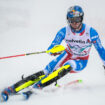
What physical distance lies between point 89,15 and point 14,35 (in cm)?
258

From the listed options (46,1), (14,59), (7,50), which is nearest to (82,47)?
(14,59)

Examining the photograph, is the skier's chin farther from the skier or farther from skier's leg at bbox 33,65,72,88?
skier's leg at bbox 33,65,72,88

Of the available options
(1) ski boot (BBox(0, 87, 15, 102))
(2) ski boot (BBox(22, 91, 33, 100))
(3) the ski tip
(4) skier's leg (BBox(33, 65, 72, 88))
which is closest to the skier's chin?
(4) skier's leg (BBox(33, 65, 72, 88))

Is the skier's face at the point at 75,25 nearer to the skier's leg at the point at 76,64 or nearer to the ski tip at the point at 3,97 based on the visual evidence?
the skier's leg at the point at 76,64

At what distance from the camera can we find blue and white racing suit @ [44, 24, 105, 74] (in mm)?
3926

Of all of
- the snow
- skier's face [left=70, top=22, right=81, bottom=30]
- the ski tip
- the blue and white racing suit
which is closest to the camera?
the ski tip

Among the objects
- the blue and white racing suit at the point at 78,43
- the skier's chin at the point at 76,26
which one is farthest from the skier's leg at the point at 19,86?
the skier's chin at the point at 76,26

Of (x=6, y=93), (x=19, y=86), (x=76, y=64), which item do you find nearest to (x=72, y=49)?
(x=76, y=64)

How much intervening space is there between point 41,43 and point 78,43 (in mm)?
2403

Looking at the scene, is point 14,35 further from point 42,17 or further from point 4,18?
point 42,17

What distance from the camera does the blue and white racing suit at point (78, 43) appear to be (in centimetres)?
393

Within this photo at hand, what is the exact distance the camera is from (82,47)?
409 cm

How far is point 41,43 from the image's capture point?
6.35m

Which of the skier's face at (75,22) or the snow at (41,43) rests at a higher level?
the skier's face at (75,22)
